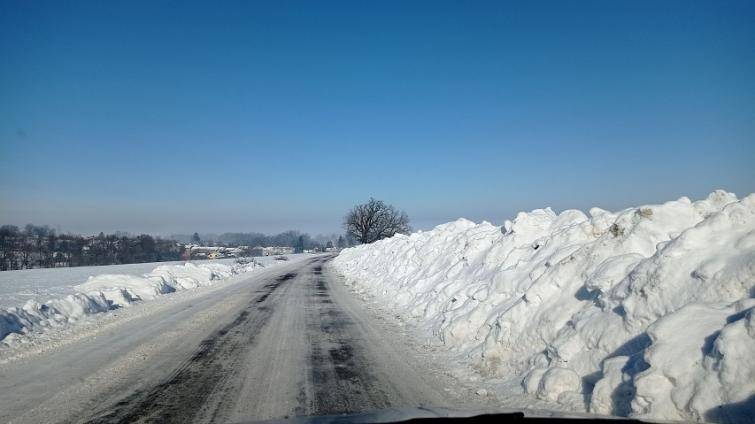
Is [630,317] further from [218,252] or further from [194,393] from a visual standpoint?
[218,252]

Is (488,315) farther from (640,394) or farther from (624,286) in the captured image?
(640,394)

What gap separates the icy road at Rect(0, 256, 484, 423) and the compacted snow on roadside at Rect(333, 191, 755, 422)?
4.07ft

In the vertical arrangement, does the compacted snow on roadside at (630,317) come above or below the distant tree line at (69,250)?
below

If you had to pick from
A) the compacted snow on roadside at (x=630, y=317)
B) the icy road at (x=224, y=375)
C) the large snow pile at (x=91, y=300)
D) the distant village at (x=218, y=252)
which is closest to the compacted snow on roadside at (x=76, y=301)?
the large snow pile at (x=91, y=300)

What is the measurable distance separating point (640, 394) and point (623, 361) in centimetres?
77

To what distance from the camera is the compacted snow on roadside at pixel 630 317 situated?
165 inches

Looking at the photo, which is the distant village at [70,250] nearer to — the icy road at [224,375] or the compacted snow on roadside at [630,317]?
the icy road at [224,375]

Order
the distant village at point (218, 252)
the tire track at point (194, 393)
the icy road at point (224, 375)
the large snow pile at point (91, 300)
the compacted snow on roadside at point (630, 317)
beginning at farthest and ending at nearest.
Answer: the distant village at point (218, 252), the large snow pile at point (91, 300), the icy road at point (224, 375), the tire track at point (194, 393), the compacted snow on roadside at point (630, 317)

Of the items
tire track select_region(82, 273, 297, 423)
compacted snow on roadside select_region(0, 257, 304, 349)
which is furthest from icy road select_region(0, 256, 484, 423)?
compacted snow on roadside select_region(0, 257, 304, 349)

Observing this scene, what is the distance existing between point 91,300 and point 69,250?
70.7 metres

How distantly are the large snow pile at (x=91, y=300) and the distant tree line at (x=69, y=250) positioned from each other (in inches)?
2104

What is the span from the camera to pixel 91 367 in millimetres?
7484

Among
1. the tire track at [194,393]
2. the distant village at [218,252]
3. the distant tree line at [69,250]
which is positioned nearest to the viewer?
the tire track at [194,393]

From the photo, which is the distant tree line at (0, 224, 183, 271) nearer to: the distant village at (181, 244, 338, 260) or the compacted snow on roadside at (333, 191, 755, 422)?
the distant village at (181, 244, 338, 260)
